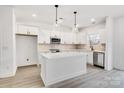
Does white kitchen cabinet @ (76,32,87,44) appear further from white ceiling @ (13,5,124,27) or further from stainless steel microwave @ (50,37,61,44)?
white ceiling @ (13,5,124,27)

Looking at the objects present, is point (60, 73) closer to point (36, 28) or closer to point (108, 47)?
point (108, 47)

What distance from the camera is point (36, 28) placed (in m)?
5.59

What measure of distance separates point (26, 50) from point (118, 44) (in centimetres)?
498

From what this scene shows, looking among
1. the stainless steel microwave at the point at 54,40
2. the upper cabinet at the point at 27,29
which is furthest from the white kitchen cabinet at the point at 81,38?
the upper cabinet at the point at 27,29

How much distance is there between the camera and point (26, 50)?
5.43 m

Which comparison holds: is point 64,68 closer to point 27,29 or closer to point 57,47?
point 27,29

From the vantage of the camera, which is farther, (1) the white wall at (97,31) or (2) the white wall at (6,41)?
(1) the white wall at (97,31)

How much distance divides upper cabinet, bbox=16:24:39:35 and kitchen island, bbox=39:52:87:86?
2.44 metres

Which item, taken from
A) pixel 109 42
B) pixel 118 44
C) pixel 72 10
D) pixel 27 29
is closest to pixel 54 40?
pixel 27 29

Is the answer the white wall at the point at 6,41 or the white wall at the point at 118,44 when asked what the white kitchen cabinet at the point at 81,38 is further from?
the white wall at the point at 6,41

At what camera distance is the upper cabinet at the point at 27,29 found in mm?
5023

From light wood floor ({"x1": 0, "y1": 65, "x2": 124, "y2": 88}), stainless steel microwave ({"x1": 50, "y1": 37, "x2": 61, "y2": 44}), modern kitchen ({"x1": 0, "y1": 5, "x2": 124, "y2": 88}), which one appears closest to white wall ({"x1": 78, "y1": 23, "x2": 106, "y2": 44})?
modern kitchen ({"x1": 0, "y1": 5, "x2": 124, "y2": 88})

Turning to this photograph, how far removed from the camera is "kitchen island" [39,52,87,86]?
9.64 ft
